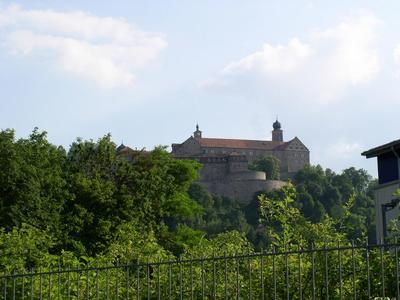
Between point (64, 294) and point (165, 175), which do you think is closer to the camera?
point (64, 294)

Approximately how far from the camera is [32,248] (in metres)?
27.0

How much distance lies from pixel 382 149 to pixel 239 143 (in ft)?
480

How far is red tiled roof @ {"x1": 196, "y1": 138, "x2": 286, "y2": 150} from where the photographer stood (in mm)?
175250

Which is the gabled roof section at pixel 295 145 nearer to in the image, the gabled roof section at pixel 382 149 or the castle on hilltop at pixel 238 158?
the castle on hilltop at pixel 238 158

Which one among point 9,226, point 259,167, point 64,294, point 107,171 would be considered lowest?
point 64,294

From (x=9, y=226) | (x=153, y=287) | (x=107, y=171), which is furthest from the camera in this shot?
(x=107, y=171)

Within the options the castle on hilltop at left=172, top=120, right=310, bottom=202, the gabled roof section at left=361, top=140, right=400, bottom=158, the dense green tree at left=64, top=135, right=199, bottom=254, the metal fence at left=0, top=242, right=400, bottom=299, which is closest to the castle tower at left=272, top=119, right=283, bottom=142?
the castle on hilltop at left=172, top=120, right=310, bottom=202

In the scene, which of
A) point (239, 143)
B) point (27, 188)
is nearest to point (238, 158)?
point (239, 143)

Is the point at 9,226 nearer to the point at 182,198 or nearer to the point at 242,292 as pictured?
the point at 182,198

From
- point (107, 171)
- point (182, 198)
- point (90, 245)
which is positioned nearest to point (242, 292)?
point (90, 245)

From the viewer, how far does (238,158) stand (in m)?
151

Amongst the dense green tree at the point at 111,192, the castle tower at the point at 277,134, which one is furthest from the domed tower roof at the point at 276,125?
the dense green tree at the point at 111,192

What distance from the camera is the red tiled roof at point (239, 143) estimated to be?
575 ft

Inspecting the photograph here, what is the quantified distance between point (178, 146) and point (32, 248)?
140390 mm
